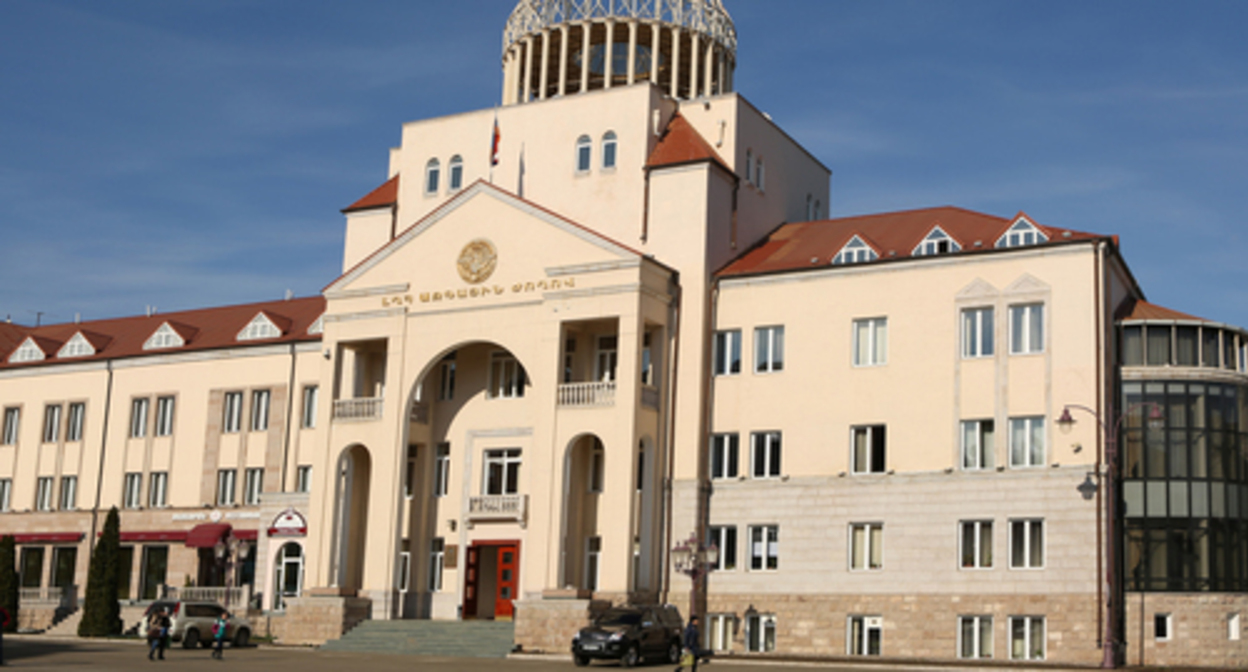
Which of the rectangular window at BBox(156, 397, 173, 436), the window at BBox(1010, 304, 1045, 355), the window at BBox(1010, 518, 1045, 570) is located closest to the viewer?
the window at BBox(1010, 518, 1045, 570)

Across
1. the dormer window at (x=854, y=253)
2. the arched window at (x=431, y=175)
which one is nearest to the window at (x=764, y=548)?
the dormer window at (x=854, y=253)

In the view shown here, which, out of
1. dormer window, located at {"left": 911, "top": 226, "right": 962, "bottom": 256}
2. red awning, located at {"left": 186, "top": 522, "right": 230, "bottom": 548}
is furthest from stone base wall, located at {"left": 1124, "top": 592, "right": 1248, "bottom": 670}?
red awning, located at {"left": 186, "top": 522, "right": 230, "bottom": 548}

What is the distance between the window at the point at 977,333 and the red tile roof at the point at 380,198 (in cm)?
2433

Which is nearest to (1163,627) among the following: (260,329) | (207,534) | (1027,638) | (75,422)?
(1027,638)

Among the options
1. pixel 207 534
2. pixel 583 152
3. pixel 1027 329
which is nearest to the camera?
pixel 1027 329

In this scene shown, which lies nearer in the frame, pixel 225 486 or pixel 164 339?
pixel 225 486

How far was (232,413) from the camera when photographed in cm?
6022

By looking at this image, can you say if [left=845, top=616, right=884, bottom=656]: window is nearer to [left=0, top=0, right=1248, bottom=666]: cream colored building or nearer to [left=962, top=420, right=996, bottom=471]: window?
[left=0, top=0, right=1248, bottom=666]: cream colored building

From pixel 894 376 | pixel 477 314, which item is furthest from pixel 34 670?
pixel 894 376

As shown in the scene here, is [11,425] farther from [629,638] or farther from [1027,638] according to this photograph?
[1027,638]

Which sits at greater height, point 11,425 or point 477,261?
point 477,261

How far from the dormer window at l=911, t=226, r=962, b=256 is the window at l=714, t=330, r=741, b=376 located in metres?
6.74

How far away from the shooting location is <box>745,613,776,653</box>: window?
144 feet

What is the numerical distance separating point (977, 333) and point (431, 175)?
2342 cm
